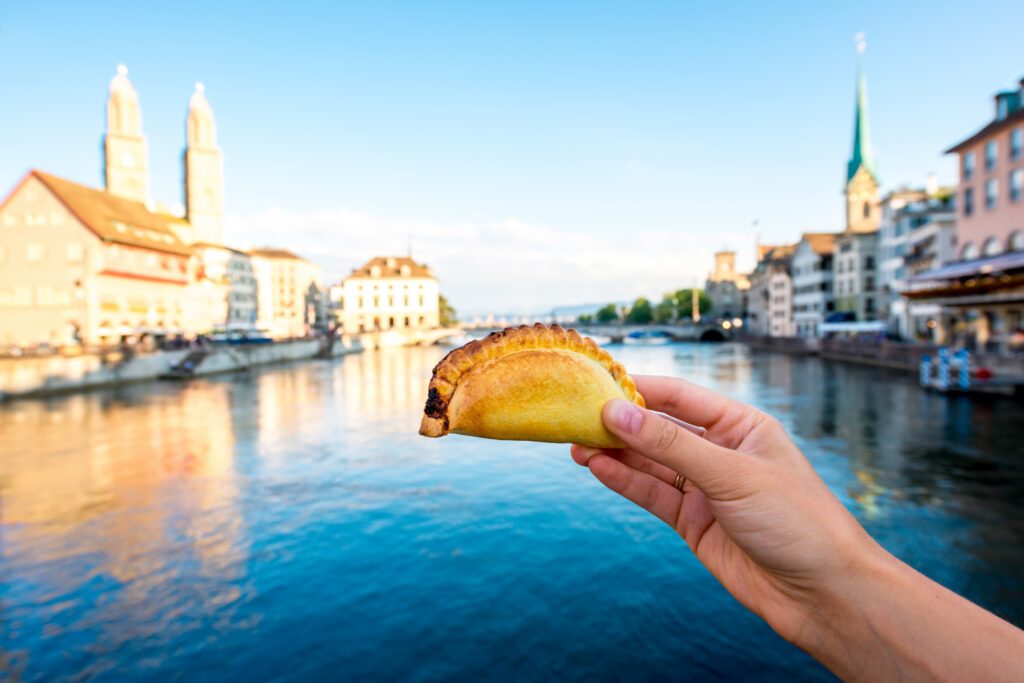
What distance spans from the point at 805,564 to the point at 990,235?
46.8 meters

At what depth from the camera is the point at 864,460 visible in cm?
1848

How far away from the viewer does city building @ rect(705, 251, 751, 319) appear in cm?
15012

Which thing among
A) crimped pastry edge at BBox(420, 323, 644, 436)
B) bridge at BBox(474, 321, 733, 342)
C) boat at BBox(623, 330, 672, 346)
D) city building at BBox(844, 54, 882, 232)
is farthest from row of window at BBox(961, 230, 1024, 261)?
boat at BBox(623, 330, 672, 346)

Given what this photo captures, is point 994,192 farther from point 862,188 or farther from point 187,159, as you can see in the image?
point 187,159

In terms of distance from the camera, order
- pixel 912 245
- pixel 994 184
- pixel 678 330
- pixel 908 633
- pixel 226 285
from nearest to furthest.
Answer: pixel 908 633
pixel 994 184
pixel 912 245
pixel 226 285
pixel 678 330

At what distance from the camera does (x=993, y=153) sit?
3697 centimetres

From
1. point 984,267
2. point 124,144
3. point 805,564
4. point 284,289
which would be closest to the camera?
point 805,564

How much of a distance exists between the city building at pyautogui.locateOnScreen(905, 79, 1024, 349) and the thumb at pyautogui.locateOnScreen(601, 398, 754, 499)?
37.9 metres

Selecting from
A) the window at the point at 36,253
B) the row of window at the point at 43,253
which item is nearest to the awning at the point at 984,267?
the row of window at the point at 43,253

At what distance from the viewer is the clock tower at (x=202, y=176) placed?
341 feet

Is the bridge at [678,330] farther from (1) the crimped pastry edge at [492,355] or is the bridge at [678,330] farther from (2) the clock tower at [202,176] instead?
(1) the crimped pastry edge at [492,355]

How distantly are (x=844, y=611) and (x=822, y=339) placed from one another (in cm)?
6608

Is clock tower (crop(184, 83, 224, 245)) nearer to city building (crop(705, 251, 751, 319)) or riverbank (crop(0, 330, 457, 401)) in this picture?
→ riverbank (crop(0, 330, 457, 401))

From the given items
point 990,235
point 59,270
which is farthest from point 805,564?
point 59,270
